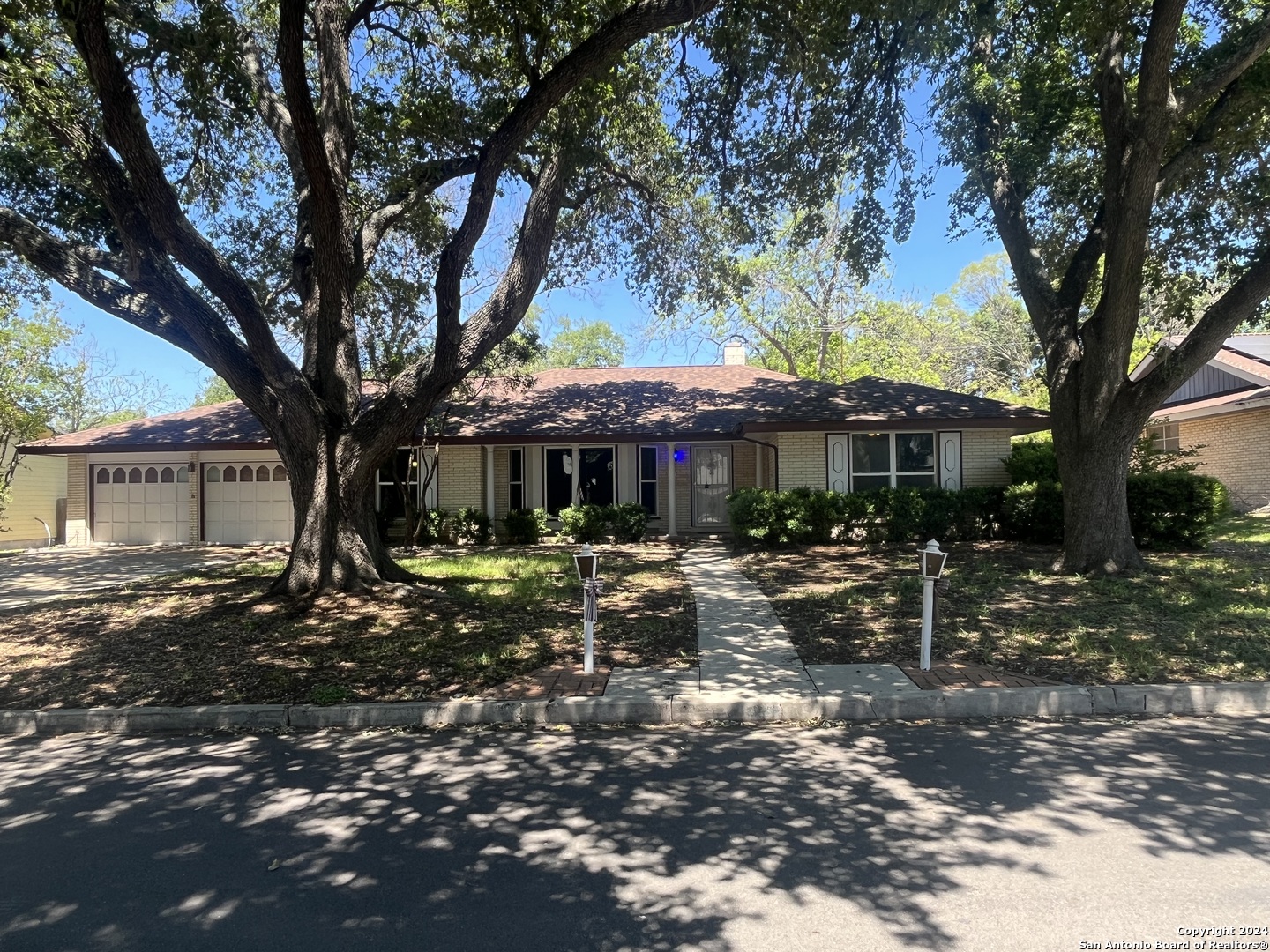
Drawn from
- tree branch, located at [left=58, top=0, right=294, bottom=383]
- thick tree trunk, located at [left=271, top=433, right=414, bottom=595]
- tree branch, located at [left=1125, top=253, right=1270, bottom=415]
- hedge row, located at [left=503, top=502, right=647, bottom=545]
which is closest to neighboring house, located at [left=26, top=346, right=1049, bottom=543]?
hedge row, located at [left=503, top=502, right=647, bottom=545]

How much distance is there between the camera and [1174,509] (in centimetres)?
1270

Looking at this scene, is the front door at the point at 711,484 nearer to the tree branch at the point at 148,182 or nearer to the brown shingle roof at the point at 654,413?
the brown shingle roof at the point at 654,413

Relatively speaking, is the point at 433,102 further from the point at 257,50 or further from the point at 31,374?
the point at 31,374

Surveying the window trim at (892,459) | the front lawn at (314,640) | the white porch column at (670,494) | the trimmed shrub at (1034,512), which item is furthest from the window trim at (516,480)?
the trimmed shrub at (1034,512)

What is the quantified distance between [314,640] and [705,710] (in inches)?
171

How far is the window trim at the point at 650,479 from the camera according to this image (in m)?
18.6

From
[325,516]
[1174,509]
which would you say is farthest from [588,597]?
[1174,509]

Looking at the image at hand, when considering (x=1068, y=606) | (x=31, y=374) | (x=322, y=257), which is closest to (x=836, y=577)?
(x=1068, y=606)

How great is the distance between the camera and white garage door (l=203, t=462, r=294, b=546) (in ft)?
60.0

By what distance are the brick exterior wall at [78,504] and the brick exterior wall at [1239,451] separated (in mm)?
27985

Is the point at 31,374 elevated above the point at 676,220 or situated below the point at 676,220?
below

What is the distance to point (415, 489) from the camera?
18250 millimetres

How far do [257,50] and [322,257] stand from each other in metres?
4.26

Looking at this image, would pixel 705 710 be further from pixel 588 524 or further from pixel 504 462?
pixel 504 462
